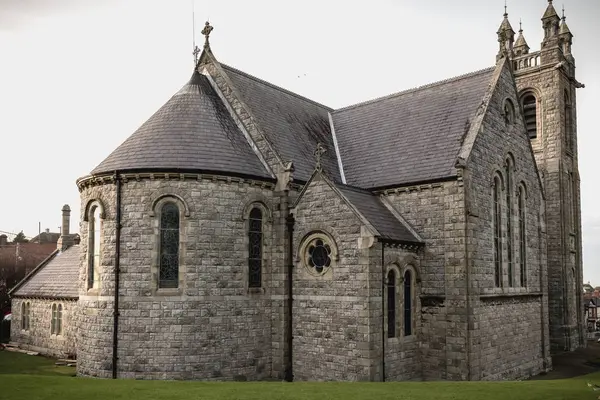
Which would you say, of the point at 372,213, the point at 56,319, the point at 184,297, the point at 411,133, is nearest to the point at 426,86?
the point at 411,133

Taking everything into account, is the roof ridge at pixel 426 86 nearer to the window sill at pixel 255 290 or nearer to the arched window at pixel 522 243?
the arched window at pixel 522 243

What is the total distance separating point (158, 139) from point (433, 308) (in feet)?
41.8

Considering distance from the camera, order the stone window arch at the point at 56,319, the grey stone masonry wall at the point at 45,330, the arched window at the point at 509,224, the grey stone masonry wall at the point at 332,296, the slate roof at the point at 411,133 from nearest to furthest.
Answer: the grey stone masonry wall at the point at 332,296, the slate roof at the point at 411,133, the arched window at the point at 509,224, the grey stone masonry wall at the point at 45,330, the stone window arch at the point at 56,319

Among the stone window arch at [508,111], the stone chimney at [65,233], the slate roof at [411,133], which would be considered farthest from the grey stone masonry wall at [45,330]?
the stone window arch at [508,111]

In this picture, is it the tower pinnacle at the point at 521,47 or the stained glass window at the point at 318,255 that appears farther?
the tower pinnacle at the point at 521,47

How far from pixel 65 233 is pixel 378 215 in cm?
2540

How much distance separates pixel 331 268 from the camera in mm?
20125

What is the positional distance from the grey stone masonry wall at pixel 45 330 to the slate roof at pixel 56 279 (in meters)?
0.43

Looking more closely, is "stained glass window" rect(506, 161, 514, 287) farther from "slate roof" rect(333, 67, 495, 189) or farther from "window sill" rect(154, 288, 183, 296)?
"window sill" rect(154, 288, 183, 296)

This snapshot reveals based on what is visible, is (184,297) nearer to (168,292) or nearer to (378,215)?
(168,292)

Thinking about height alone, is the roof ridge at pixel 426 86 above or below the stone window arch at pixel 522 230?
above

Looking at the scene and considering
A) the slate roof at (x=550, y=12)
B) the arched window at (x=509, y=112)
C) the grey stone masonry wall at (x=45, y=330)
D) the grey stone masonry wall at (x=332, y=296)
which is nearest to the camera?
the grey stone masonry wall at (x=332, y=296)

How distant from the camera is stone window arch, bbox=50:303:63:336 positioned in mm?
29484

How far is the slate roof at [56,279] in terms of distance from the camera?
3016 cm
